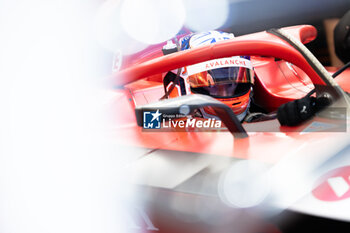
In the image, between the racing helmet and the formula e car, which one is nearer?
the formula e car

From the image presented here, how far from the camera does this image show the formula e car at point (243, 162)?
627mm

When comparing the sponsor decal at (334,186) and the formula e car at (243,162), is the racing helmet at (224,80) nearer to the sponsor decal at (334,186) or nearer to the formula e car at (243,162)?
the formula e car at (243,162)

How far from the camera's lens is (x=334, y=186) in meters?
0.62

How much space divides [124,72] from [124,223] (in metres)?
0.44

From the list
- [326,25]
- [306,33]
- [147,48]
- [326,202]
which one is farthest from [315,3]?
[326,202]

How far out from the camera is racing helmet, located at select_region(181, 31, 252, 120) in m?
1.12

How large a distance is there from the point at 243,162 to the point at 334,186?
7.4 inches

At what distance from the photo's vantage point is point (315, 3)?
2.80m
